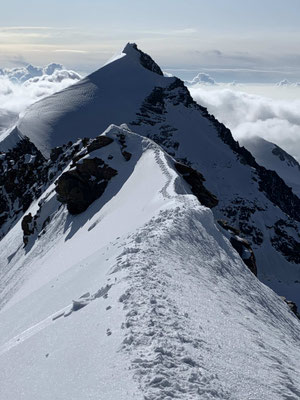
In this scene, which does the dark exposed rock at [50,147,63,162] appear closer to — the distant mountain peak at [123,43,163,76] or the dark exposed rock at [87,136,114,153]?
the dark exposed rock at [87,136,114,153]

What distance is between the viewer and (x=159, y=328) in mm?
9875

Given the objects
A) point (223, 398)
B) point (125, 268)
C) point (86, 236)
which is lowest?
point (86, 236)

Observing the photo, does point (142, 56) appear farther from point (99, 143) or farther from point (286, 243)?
→ point (99, 143)

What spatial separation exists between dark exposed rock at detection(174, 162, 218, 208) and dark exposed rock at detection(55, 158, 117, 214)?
7.28 meters

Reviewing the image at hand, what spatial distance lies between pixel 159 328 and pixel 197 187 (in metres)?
29.2

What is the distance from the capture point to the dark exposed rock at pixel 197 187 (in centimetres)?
3794

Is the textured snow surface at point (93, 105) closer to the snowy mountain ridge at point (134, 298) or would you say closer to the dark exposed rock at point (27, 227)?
the dark exposed rock at point (27, 227)

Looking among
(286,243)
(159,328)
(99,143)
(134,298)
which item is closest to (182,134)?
(286,243)

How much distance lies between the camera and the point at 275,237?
10619cm

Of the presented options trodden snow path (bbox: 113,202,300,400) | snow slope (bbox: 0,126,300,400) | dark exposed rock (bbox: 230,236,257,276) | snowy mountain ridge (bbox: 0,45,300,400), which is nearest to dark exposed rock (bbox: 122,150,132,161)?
snowy mountain ridge (bbox: 0,45,300,400)

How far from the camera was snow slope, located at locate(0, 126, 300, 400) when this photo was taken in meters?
8.44

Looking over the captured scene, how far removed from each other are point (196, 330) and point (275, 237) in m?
101

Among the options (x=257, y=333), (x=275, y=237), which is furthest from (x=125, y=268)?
(x=275, y=237)

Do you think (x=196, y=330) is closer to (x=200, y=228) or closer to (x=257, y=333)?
(x=257, y=333)
